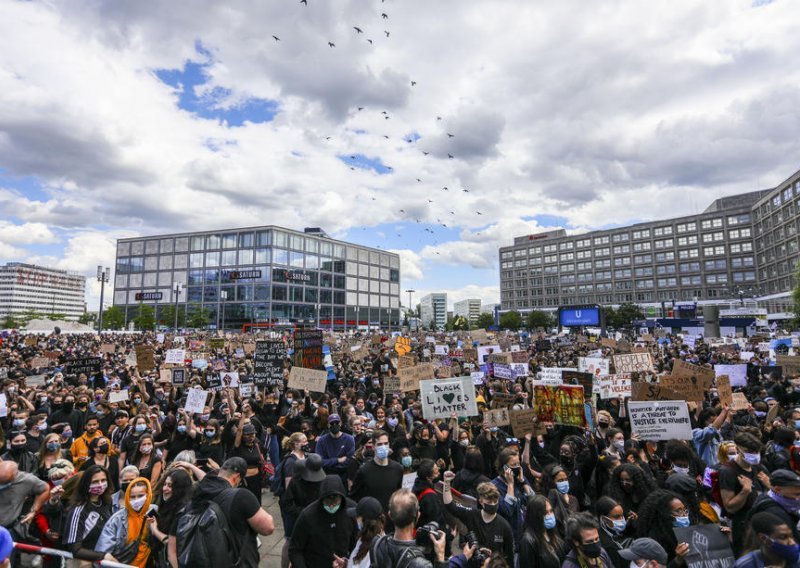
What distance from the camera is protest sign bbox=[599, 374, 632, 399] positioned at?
389 inches

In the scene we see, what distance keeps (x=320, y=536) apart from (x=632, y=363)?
11534 mm

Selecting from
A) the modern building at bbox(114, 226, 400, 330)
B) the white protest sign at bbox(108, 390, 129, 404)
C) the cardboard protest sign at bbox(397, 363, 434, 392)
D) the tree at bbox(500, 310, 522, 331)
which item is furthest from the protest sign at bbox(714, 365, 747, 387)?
the tree at bbox(500, 310, 522, 331)

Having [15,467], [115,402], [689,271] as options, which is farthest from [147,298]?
[689,271]

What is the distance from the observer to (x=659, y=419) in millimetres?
6566

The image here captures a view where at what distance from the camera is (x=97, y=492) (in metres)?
4.39

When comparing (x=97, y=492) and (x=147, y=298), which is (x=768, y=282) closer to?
(x=97, y=492)

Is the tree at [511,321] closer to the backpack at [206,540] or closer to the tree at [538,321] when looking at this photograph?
the tree at [538,321]

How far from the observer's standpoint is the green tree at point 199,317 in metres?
78.0

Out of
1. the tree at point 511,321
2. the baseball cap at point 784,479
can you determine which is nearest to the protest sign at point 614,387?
the baseball cap at point 784,479

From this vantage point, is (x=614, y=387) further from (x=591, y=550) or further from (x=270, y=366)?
(x=270, y=366)

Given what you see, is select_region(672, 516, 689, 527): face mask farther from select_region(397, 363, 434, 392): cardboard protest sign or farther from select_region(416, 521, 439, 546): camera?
select_region(397, 363, 434, 392): cardboard protest sign

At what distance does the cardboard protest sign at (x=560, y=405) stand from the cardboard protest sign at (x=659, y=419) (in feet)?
2.79

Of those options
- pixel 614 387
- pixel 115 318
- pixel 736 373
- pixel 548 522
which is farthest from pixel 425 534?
pixel 115 318

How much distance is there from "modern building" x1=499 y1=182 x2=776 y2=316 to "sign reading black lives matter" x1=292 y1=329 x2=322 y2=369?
264 feet
